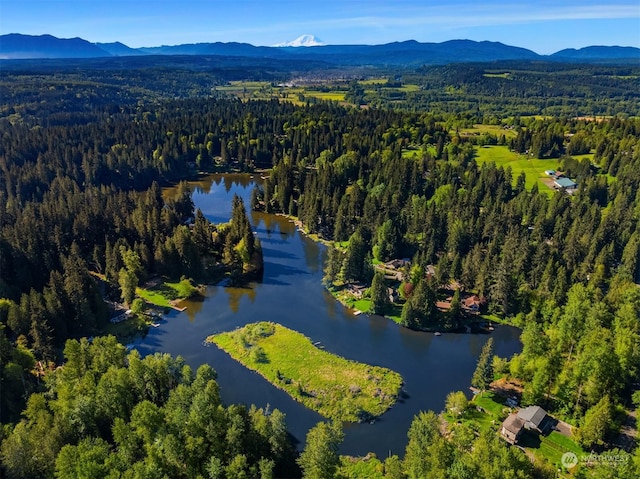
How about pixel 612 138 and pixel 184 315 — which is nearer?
pixel 184 315

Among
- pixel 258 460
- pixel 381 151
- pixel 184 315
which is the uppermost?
pixel 381 151

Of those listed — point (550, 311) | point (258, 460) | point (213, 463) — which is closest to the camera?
point (213, 463)

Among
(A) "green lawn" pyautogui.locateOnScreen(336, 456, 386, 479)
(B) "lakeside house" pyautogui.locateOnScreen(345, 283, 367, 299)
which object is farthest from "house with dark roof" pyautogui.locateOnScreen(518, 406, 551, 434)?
(B) "lakeside house" pyautogui.locateOnScreen(345, 283, 367, 299)

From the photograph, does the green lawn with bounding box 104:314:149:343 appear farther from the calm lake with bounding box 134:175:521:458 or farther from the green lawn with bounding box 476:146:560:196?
the green lawn with bounding box 476:146:560:196

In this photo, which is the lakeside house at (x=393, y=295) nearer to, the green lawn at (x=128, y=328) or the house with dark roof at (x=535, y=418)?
the house with dark roof at (x=535, y=418)

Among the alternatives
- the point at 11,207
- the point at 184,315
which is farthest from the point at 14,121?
the point at 184,315

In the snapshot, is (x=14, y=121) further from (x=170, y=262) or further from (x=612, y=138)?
(x=612, y=138)
